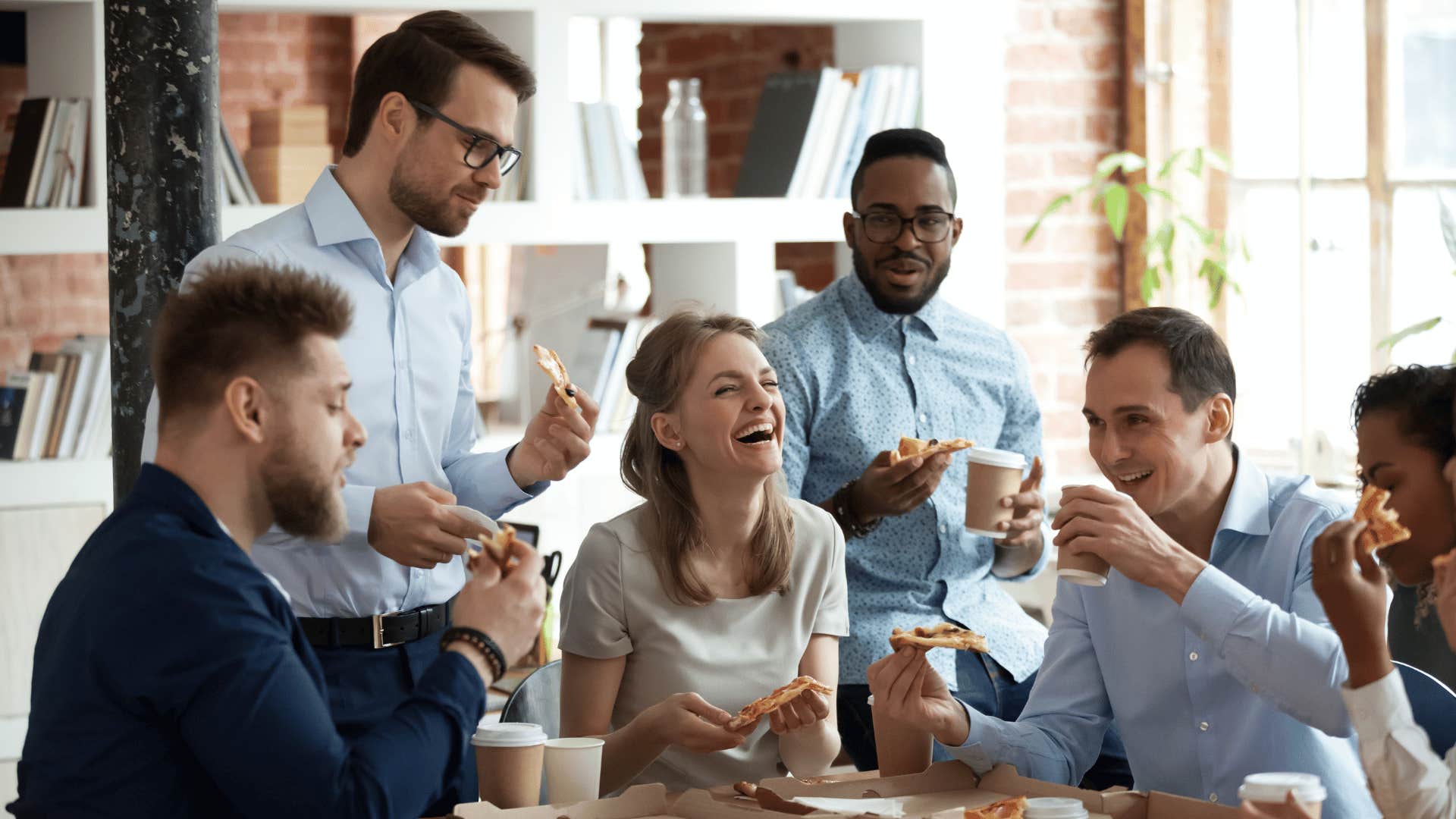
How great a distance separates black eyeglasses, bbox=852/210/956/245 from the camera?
120 inches

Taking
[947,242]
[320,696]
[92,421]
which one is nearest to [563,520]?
[92,421]

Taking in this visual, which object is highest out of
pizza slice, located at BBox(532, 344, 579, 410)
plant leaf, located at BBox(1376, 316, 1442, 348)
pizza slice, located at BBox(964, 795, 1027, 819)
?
plant leaf, located at BBox(1376, 316, 1442, 348)

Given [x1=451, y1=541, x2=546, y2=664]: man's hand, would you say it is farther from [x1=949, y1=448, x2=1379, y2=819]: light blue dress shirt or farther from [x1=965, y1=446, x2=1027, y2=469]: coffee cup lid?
[x1=965, y1=446, x2=1027, y2=469]: coffee cup lid

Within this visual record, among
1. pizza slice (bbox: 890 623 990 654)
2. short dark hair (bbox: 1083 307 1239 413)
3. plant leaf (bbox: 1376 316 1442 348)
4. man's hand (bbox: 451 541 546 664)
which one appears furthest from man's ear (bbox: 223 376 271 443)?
plant leaf (bbox: 1376 316 1442 348)

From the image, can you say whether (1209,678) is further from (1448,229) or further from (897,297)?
(1448,229)

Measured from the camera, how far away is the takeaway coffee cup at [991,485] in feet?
8.67

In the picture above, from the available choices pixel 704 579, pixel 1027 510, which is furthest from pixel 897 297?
pixel 704 579

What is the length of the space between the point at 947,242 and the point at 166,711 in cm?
188

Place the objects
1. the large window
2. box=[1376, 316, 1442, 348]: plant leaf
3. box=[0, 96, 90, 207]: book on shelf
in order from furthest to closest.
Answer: the large window
box=[1376, 316, 1442, 348]: plant leaf
box=[0, 96, 90, 207]: book on shelf

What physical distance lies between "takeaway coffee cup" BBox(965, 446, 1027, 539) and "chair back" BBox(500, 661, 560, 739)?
2.37 ft

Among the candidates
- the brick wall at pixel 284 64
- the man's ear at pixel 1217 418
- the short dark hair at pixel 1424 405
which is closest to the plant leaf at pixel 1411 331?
the man's ear at pixel 1217 418

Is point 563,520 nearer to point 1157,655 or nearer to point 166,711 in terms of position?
point 1157,655

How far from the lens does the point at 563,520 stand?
4199 millimetres

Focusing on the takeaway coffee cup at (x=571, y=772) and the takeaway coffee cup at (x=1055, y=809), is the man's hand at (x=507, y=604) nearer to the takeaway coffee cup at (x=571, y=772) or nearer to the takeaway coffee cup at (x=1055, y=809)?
the takeaway coffee cup at (x=571, y=772)
